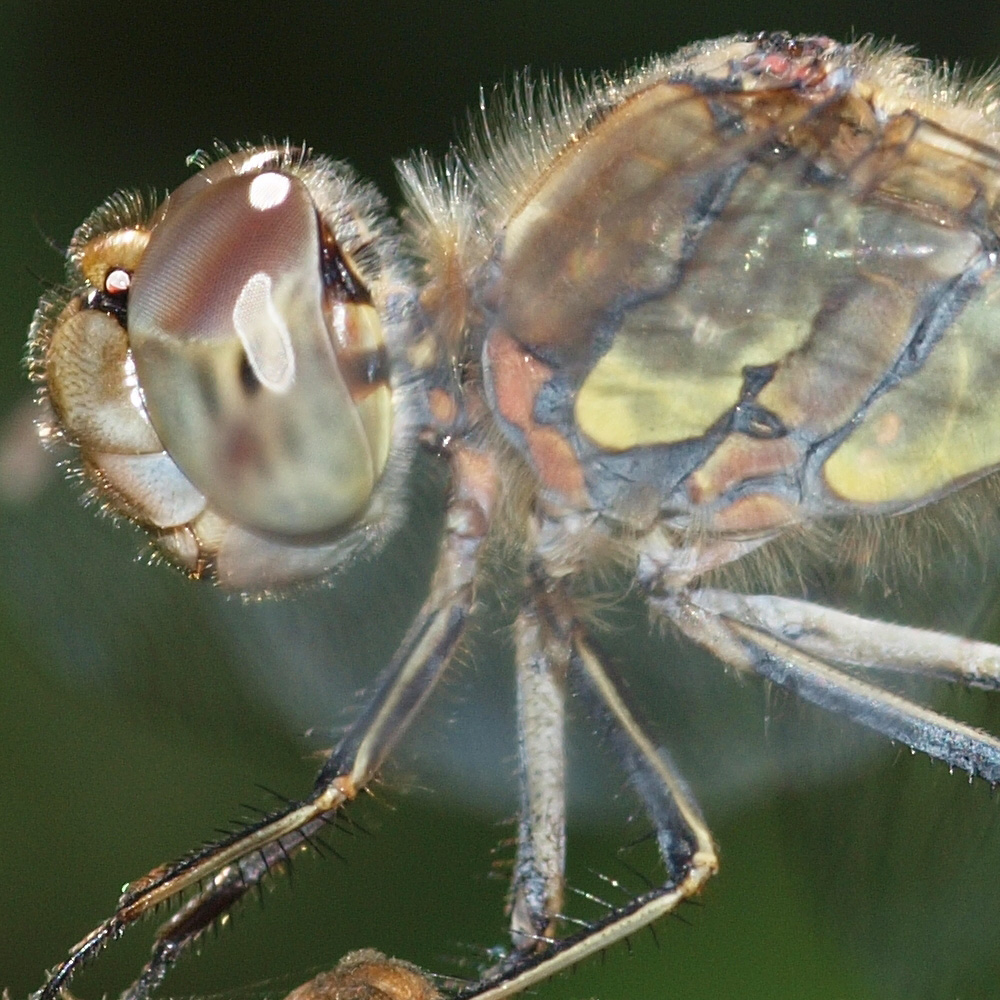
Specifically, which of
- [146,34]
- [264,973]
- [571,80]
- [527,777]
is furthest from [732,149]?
[146,34]

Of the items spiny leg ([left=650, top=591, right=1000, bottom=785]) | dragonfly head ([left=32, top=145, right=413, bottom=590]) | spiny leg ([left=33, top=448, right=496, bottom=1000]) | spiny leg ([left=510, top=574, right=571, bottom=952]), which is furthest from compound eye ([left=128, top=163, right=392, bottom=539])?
spiny leg ([left=650, top=591, right=1000, bottom=785])

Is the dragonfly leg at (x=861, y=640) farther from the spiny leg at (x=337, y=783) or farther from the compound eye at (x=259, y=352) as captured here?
the compound eye at (x=259, y=352)

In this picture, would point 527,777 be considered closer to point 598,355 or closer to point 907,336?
point 598,355

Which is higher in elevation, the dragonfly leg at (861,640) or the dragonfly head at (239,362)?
the dragonfly head at (239,362)

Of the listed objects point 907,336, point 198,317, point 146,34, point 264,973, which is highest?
point 146,34

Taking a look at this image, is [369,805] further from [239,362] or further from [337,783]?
[239,362]

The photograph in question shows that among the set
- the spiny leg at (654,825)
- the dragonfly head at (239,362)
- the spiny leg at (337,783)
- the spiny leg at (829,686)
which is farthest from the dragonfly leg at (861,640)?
the dragonfly head at (239,362)
